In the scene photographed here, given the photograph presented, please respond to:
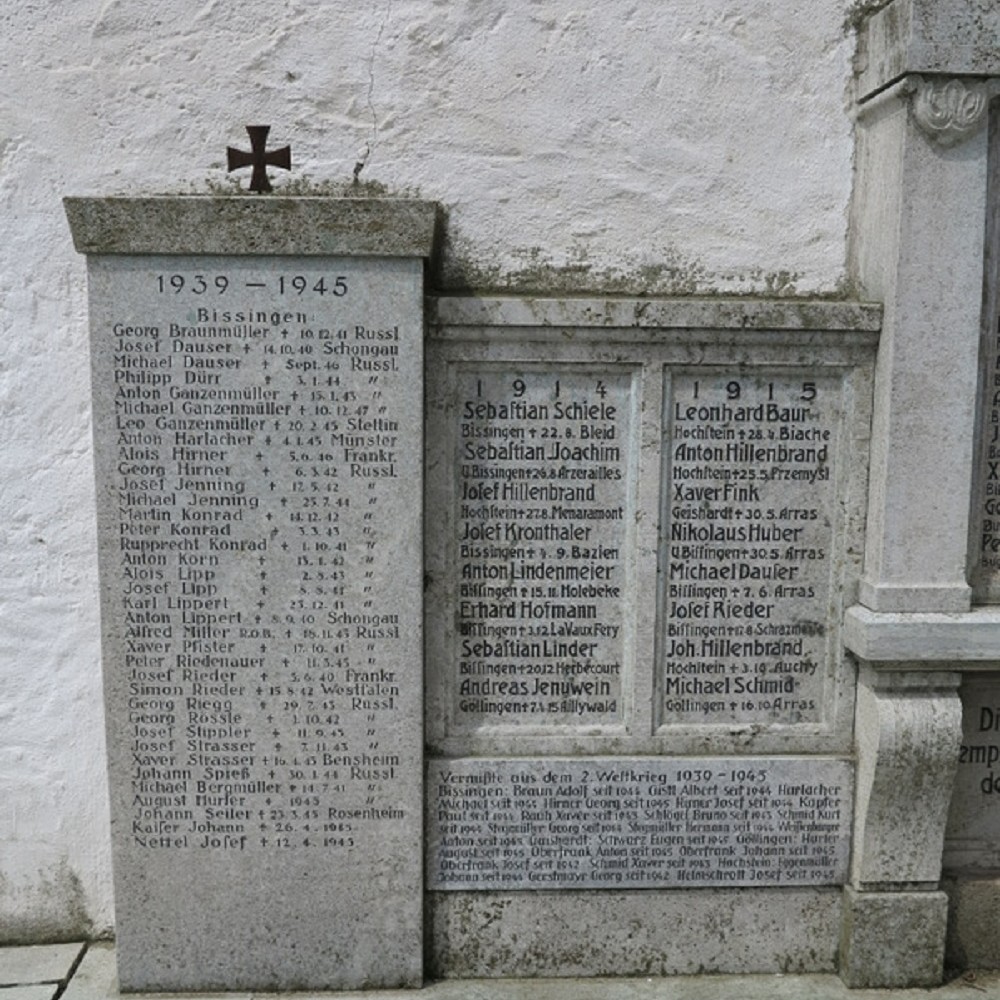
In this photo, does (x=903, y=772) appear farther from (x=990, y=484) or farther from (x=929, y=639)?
(x=990, y=484)

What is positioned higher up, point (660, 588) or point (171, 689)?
point (660, 588)

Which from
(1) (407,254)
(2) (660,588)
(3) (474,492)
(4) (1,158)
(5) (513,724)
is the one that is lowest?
(5) (513,724)

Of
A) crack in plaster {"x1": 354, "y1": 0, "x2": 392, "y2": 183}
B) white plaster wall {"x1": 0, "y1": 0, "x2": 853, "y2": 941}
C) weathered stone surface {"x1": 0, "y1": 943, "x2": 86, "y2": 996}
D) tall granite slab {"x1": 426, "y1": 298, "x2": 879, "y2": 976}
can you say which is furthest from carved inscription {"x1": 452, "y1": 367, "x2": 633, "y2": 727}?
weathered stone surface {"x1": 0, "y1": 943, "x2": 86, "y2": 996}

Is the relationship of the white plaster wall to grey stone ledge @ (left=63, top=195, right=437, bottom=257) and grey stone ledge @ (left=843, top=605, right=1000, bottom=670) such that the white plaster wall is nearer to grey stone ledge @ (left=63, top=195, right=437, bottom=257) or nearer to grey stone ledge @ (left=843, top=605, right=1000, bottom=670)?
grey stone ledge @ (left=63, top=195, right=437, bottom=257)

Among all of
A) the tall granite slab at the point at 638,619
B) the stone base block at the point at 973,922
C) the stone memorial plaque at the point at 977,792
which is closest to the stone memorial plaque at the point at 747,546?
the tall granite slab at the point at 638,619

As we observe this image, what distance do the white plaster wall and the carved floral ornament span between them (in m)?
0.40

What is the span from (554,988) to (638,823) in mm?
656

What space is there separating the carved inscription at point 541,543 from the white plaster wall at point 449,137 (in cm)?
43

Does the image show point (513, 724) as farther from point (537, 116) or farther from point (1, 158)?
point (1, 158)

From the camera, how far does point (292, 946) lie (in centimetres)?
417

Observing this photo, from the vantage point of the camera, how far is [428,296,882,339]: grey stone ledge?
3992 mm

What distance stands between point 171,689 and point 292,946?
1015mm

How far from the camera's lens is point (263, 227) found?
383 centimetres

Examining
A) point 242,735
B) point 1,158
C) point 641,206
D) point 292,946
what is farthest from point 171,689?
point 641,206
